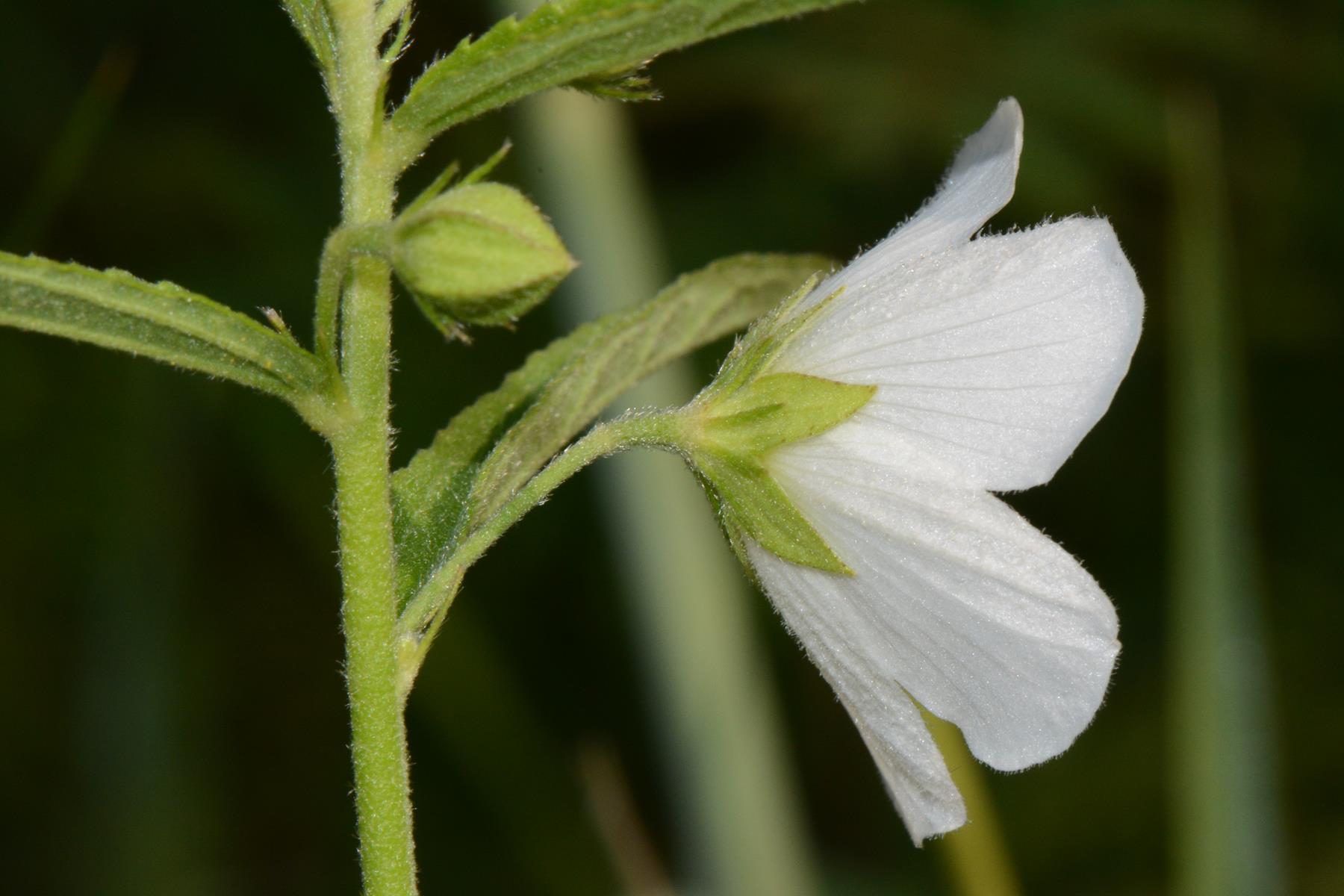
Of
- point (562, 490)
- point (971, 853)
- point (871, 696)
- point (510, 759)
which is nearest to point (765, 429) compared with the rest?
point (871, 696)

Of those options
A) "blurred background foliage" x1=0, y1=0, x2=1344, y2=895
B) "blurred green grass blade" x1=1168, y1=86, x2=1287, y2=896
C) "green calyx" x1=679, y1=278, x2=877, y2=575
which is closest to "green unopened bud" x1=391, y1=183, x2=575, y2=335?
"green calyx" x1=679, y1=278, x2=877, y2=575

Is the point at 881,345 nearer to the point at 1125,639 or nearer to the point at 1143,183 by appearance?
the point at 1125,639

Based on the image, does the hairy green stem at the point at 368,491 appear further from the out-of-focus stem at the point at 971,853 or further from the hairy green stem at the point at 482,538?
the out-of-focus stem at the point at 971,853

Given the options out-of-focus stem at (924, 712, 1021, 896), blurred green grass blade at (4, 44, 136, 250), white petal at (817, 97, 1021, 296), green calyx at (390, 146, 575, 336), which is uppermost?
blurred green grass blade at (4, 44, 136, 250)

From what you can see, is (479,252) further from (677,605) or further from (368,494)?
(677,605)

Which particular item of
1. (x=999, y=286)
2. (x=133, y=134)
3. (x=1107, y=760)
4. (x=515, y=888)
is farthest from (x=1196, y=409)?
(x=133, y=134)

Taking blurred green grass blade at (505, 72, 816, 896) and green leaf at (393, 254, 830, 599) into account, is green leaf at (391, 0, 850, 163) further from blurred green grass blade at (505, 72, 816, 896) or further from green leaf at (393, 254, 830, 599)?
blurred green grass blade at (505, 72, 816, 896)

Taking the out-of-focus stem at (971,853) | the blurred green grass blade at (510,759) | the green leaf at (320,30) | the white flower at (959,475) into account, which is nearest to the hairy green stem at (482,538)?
the white flower at (959,475)
